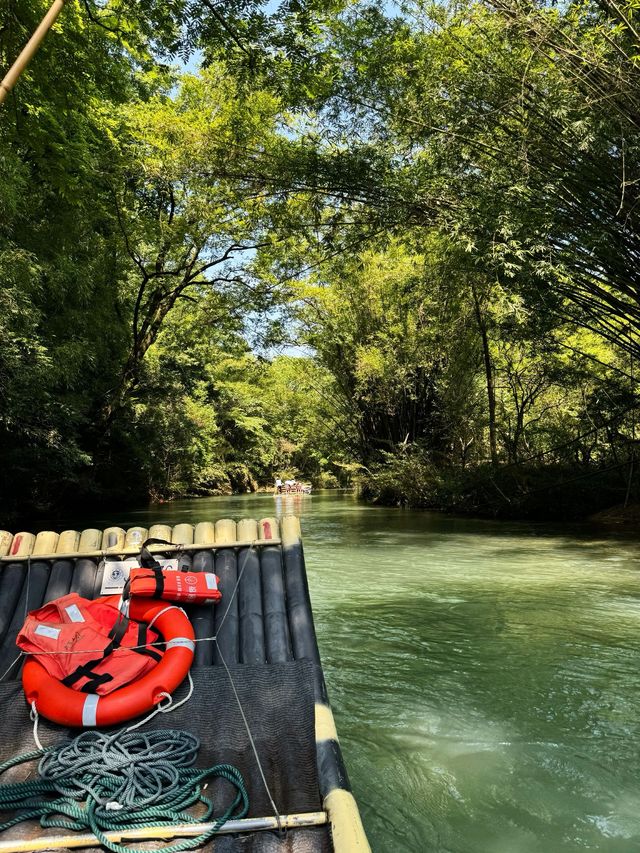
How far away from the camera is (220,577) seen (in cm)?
300

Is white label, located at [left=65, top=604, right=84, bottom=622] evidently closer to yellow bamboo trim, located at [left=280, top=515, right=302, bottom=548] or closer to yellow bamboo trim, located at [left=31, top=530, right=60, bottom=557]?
Result: yellow bamboo trim, located at [left=31, top=530, right=60, bottom=557]

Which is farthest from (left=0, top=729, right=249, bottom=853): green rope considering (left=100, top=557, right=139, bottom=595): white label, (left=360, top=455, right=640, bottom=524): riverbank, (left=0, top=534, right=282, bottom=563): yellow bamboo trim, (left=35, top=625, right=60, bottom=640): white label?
(left=360, top=455, right=640, bottom=524): riverbank

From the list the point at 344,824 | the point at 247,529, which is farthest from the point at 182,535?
the point at 344,824

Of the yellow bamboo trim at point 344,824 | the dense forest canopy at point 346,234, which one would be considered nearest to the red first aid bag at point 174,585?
the yellow bamboo trim at point 344,824

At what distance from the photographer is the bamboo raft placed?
262 cm

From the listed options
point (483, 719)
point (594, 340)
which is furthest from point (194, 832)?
point (594, 340)

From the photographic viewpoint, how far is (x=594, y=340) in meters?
12.9

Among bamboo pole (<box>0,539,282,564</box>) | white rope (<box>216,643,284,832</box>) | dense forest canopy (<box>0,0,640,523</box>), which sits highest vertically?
dense forest canopy (<box>0,0,640,523</box>)

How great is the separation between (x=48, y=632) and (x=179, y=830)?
1.12 metres

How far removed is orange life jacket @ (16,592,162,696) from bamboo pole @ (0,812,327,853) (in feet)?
2.13

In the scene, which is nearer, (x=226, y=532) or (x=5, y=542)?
(x=5, y=542)

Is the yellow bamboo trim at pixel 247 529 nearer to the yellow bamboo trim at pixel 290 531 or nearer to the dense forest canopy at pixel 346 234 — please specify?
the yellow bamboo trim at pixel 290 531

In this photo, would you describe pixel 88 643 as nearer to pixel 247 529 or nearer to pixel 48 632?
pixel 48 632

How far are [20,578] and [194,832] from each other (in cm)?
184
